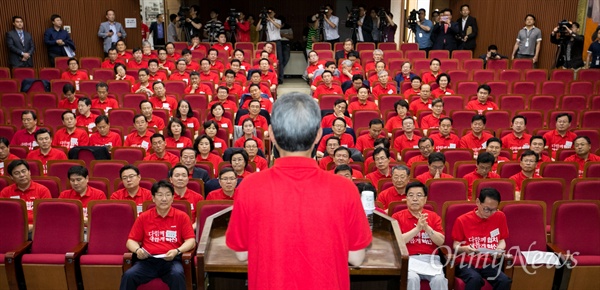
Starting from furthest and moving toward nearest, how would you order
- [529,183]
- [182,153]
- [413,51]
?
[413,51]
[182,153]
[529,183]

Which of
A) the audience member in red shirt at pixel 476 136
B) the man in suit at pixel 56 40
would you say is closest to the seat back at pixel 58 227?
the audience member in red shirt at pixel 476 136

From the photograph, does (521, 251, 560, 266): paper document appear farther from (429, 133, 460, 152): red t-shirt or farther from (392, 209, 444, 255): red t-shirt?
(429, 133, 460, 152): red t-shirt

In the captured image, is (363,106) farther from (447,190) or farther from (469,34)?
(469,34)

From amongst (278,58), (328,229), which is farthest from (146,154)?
(278,58)

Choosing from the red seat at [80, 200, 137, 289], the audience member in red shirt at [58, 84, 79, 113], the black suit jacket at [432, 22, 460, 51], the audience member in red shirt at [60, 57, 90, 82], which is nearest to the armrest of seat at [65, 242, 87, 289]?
the red seat at [80, 200, 137, 289]

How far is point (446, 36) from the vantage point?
37.9 ft

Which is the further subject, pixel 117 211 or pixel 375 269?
pixel 117 211

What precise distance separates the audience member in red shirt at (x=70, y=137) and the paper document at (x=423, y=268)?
13.6ft

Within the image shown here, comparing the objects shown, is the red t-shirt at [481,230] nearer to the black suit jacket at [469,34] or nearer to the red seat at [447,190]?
the red seat at [447,190]

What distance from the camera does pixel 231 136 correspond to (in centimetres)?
694

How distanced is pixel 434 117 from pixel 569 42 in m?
4.32

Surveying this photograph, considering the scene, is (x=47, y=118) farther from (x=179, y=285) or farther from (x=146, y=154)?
(x=179, y=285)

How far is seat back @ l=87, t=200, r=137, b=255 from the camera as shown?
13.3ft

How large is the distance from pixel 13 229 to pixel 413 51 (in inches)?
319
